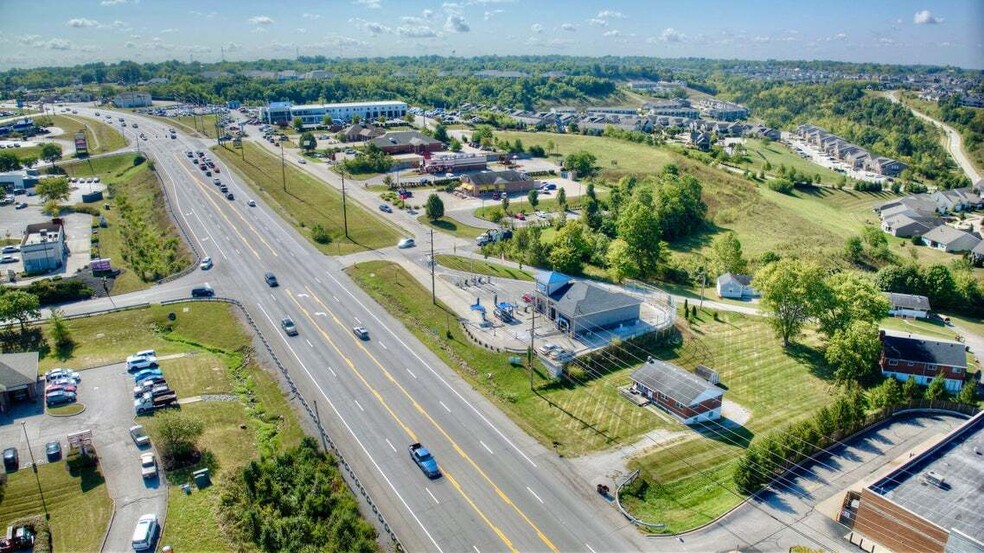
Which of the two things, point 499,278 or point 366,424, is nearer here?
point 366,424

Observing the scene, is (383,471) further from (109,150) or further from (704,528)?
(109,150)

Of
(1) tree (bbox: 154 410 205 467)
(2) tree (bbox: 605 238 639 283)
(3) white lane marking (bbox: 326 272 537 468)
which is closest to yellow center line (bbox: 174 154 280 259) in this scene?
(3) white lane marking (bbox: 326 272 537 468)

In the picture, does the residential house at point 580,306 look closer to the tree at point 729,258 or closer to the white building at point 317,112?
the tree at point 729,258

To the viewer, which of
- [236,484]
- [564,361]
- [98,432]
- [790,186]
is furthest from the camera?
[790,186]

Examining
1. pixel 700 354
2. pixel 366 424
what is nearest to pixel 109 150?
pixel 366 424

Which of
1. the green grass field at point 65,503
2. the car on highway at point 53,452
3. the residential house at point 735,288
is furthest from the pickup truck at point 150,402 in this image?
the residential house at point 735,288

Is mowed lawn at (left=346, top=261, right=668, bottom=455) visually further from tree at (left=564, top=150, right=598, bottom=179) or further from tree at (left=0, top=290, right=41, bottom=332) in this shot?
tree at (left=564, top=150, right=598, bottom=179)
